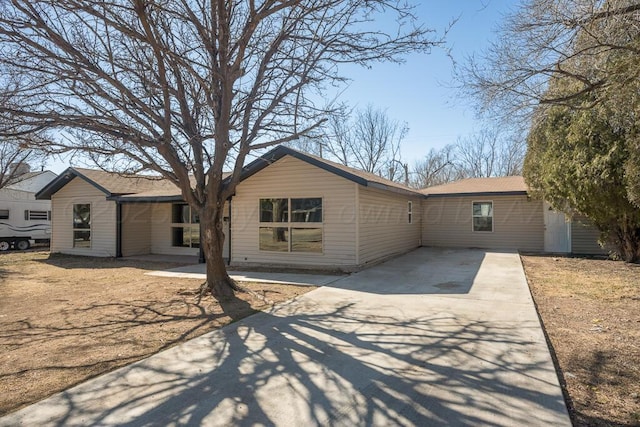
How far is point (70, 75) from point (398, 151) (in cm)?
2981

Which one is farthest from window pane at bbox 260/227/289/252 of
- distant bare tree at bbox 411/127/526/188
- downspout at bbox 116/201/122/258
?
distant bare tree at bbox 411/127/526/188

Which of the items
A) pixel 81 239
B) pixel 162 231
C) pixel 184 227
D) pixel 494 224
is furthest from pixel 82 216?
pixel 494 224

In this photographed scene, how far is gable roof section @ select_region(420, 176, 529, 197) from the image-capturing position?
1573 centimetres

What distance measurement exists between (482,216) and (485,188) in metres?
1.21

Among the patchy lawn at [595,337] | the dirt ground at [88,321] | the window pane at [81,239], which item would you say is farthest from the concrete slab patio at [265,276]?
the window pane at [81,239]

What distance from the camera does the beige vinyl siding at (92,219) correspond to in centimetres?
1502

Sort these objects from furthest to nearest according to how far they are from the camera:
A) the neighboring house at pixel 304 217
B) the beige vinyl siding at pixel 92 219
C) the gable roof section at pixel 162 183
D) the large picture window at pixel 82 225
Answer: the large picture window at pixel 82 225, the beige vinyl siding at pixel 92 219, the neighboring house at pixel 304 217, the gable roof section at pixel 162 183

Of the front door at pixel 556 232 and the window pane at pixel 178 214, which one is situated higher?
the window pane at pixel 178 214

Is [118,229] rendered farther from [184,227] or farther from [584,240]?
[584,240]

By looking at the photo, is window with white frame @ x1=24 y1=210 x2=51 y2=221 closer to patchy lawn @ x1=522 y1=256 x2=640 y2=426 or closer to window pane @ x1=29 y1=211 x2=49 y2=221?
window pane @ x1=29 y1=211 x2=49 y2=221

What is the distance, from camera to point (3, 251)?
725 inches

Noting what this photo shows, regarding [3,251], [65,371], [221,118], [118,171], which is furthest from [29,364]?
[3,251]

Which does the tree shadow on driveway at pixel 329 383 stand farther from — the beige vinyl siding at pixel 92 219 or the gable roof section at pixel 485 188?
the beige vinyl siding at pixel 92 219

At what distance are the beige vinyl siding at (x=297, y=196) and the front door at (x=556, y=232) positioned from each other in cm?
923
